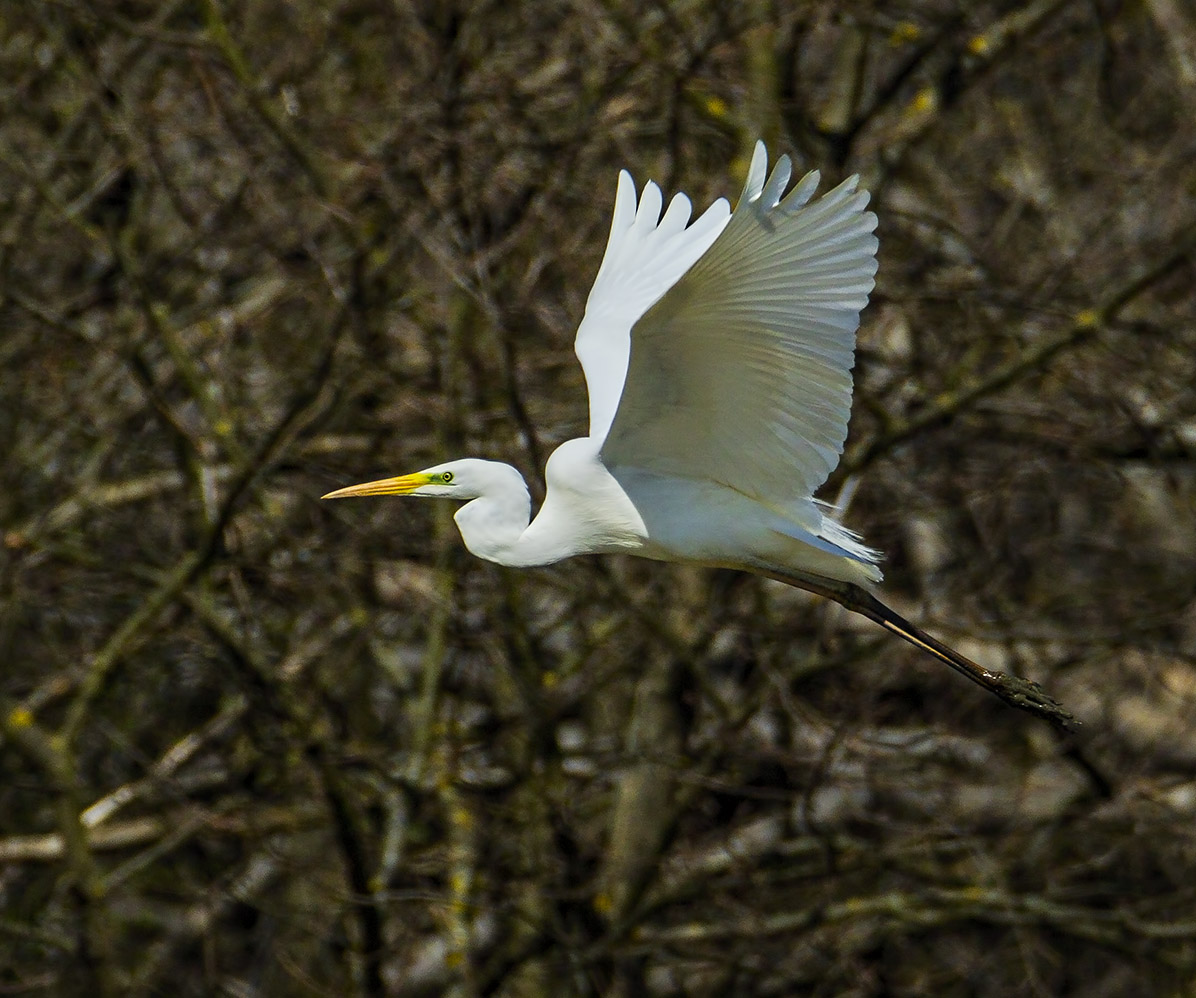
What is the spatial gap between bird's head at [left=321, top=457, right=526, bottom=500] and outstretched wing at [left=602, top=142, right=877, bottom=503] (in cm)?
33

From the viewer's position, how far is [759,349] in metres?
4.34

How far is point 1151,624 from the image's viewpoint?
7.14 m

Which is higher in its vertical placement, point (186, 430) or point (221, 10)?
point (221, 10)

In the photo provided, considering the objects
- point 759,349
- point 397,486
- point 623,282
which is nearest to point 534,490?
point 397,486

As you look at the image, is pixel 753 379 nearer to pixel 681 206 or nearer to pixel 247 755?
pixel 681 206

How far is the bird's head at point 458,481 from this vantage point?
4.94 meters

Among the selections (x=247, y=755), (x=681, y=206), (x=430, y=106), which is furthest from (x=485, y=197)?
(x=681, y=206)

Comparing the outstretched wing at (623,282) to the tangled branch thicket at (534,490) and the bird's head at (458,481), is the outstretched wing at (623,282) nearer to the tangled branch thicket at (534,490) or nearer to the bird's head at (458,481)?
the bird's head at (458,481)

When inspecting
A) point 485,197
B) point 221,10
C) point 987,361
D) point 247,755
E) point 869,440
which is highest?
point 221,10

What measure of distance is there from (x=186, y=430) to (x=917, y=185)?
4.36 metres

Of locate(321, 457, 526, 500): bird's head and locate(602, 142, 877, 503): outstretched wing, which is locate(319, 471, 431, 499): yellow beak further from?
locate(602, 142, 877, 503): outstretched wing

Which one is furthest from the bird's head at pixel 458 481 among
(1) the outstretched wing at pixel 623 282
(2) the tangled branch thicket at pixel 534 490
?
(2) the tangled branch thicket at pixel 534 490

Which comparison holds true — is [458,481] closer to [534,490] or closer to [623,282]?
[623,282]

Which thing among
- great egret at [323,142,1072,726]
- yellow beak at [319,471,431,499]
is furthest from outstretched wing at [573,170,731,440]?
yellow beak at [319,471,431,499]
